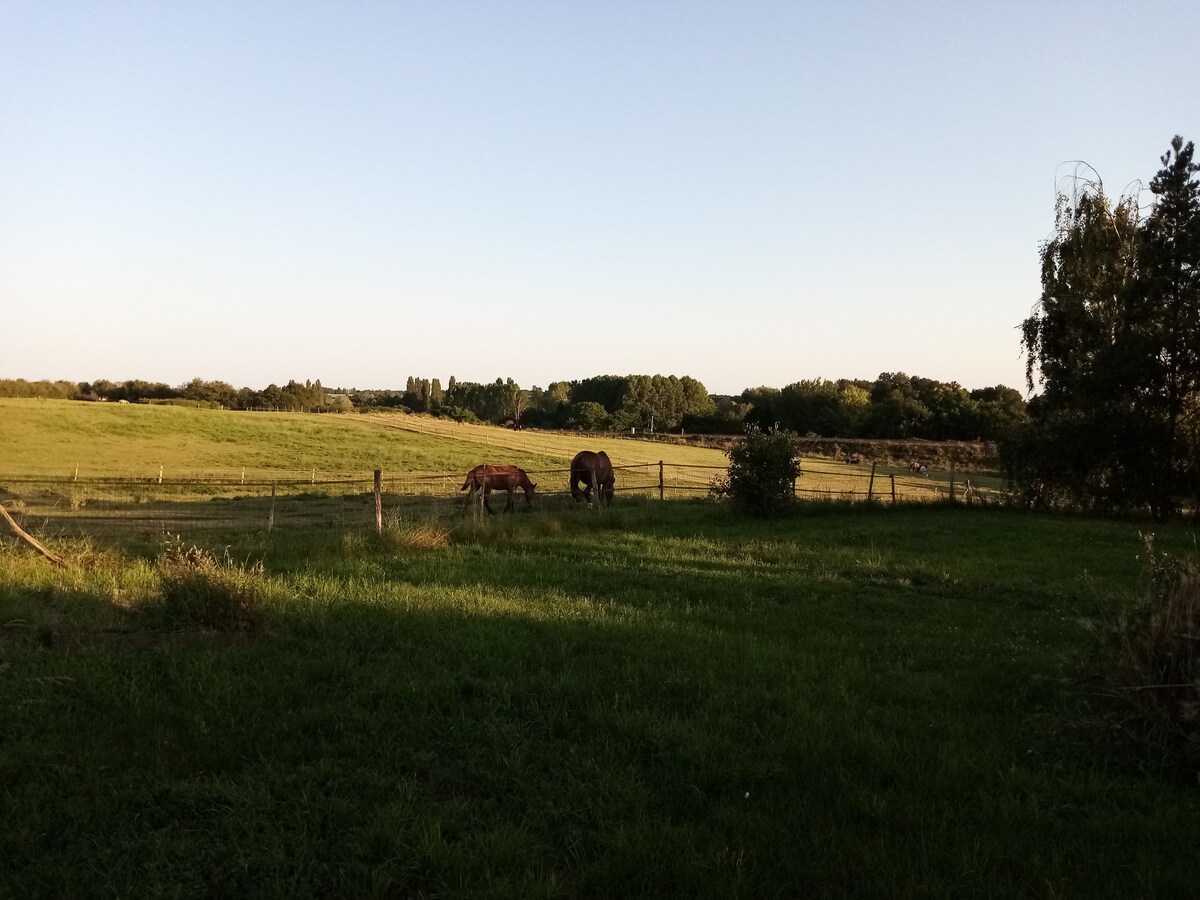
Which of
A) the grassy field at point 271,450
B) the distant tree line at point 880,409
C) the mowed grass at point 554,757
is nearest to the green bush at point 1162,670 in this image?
the mowed grass at point 554,757

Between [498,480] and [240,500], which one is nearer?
[498,480]

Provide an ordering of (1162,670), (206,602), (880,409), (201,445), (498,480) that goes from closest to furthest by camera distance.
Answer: (1162,670), (206,602), (498,480), (201,445), (880,409)

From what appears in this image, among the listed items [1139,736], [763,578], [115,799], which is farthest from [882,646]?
[115,799]

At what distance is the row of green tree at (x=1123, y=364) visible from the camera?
822 inches

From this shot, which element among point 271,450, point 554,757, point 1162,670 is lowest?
point 271,450

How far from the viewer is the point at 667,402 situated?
124 m

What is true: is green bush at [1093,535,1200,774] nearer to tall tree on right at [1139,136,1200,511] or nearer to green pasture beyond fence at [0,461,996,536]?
green pasture beyond fence at [0,461,996,536]

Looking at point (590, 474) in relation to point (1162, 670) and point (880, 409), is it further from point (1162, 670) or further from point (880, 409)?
point (880, 409)

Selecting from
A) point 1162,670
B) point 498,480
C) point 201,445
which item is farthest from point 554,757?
point 201,445

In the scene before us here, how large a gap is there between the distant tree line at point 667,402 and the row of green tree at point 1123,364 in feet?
102

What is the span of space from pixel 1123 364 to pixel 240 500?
27516 millimetres

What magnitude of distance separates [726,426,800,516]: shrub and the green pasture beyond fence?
1.38 metres

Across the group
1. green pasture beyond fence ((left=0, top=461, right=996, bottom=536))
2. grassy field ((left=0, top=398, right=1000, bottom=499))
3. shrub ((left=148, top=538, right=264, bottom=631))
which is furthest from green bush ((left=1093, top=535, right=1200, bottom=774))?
grassy field ((left=0, top=398, right=1000, bottom=499))

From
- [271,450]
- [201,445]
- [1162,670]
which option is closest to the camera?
[1162,670]
